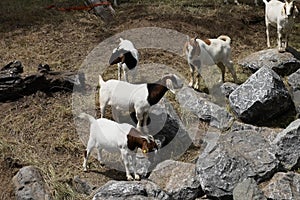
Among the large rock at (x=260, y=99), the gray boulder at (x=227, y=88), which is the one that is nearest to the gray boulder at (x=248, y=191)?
the large rock at (x=260, y=99)

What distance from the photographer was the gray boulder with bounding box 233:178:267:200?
5.20 m

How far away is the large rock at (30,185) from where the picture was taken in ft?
19.5

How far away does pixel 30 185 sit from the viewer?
6.05m

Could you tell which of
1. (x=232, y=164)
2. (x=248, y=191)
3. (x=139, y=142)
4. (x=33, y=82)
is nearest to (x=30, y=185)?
(x=139, y=142)

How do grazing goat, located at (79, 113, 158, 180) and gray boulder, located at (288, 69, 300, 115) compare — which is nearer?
grazing goat, located at (79, 113, 158, 180)

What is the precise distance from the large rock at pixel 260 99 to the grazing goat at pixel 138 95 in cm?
90

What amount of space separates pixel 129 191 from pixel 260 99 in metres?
2.35

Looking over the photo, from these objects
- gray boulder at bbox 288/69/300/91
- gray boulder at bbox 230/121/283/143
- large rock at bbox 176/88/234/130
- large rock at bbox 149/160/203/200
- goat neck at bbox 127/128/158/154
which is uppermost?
goat neck at bbox 127/128/158/154

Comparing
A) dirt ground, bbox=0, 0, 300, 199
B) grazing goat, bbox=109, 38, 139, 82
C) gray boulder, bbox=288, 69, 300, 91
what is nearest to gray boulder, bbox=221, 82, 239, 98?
gray boulder, bbox=288, 69, 300, 91

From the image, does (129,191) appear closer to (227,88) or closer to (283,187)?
(283,187)

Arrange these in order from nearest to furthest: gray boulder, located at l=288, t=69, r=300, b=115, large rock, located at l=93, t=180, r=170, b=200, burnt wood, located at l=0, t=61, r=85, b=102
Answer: large rock, located at l=93, t=180, r=170, b=200
gray boulder, located at l=288, t=69, r=300, b=115
burnt wood, located at l=0, t=61, r=85, b=102

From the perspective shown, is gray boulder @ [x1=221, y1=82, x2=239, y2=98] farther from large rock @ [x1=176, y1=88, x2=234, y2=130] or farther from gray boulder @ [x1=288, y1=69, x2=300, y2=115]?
gray boulder @ [x1=288, y1=69, x2=300, y2=115]

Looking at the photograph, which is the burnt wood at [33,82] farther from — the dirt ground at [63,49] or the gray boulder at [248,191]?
the gray boulder at [248,191]

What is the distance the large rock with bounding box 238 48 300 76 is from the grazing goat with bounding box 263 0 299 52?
0.20 m
